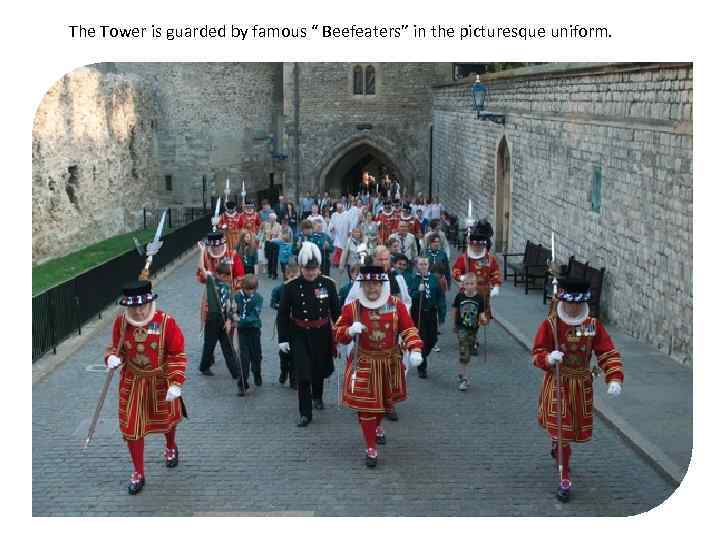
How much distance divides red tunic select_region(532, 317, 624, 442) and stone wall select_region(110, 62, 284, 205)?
95.4 ft

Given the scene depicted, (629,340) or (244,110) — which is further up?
(244,110)

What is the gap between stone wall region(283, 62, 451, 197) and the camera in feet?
119

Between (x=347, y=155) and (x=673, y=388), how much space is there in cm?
2774

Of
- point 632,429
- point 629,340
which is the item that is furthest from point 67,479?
point 629,340

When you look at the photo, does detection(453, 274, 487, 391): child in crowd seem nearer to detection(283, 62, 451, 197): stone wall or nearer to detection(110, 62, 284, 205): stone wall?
detection(283, 62, 451, 197): stone wall

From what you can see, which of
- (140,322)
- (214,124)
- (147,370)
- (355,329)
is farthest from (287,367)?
(214,124)

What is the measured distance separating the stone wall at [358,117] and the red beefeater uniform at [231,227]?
53.2ft

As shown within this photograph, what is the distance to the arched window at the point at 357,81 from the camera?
36.4m

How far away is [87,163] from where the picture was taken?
80.5 feet

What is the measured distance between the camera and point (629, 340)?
1373 centimetres

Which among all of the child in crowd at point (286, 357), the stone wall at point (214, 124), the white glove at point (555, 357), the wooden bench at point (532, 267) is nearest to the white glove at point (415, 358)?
the white glove at point (555, 357)

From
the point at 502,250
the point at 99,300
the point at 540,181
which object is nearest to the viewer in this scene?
the point at 99,300

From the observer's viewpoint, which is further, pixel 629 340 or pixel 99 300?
pixel 99 300
